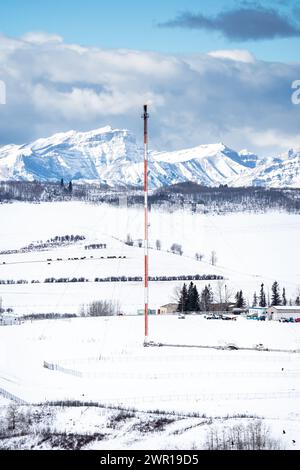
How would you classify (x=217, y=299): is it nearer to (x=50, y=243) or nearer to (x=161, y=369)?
(x=161, y=369)

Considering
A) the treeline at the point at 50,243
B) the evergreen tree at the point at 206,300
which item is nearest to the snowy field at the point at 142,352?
the evergreen tree at the point at 206,300

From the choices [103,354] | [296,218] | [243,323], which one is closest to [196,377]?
[103,354]

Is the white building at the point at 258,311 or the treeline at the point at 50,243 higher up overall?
the treeline at the point at 50,243

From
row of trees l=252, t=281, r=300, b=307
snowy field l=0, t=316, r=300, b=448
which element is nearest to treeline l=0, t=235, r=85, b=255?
row of trees l=252, t=281, r=300, b=307

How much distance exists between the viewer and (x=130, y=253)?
397 ft

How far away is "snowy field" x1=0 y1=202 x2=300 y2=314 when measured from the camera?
90.5 meters

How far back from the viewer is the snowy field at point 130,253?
3563 inches

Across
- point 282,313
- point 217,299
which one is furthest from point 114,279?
point 282,313

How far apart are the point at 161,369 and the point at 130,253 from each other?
83471 millimetres

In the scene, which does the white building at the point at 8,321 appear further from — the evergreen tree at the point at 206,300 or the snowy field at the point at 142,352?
the evergreen tree at the point at 206,300

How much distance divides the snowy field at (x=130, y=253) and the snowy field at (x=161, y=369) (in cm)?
2261

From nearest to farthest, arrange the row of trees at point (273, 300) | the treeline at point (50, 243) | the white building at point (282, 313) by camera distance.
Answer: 1. the white building at point (282, 313)
2. the row of trees at point (273, 300)
3. the treeline at point (50, 243)
